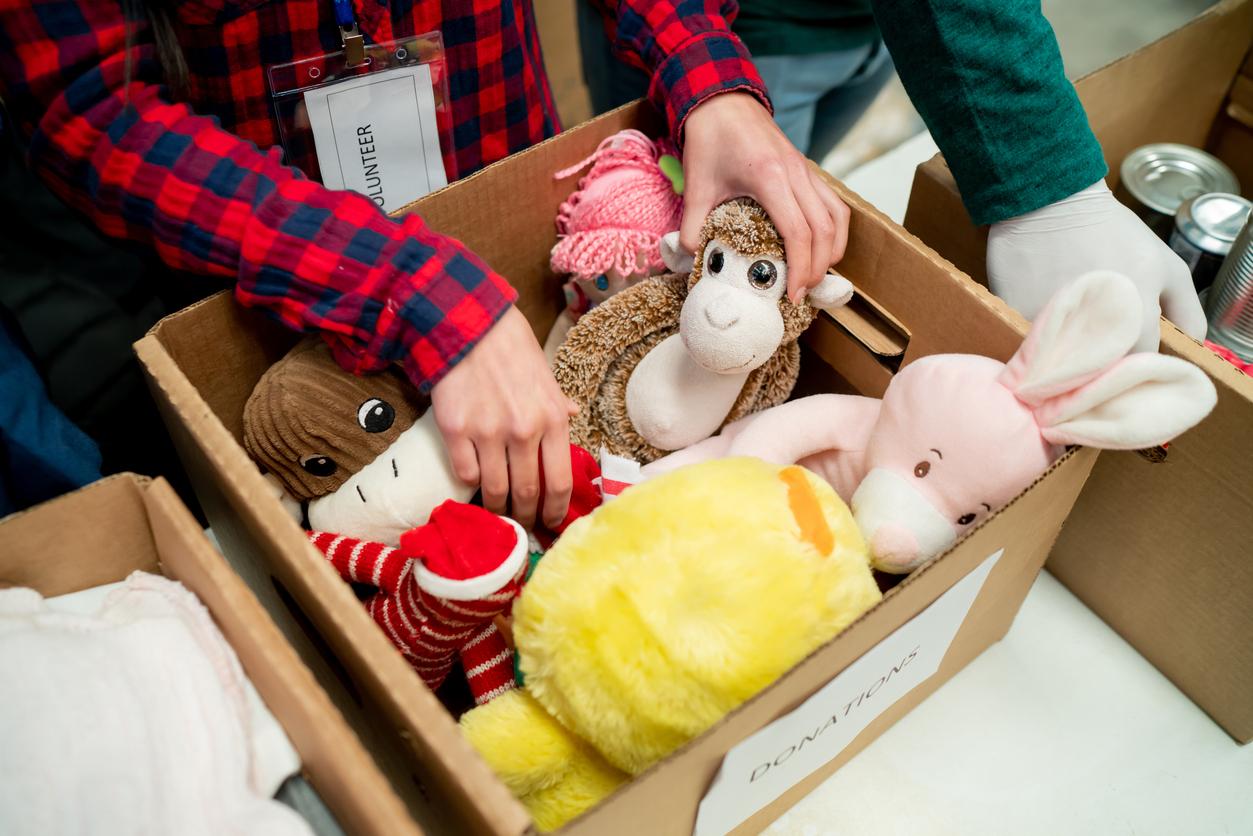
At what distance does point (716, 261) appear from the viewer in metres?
0.63

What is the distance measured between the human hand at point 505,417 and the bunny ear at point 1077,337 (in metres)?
0.28

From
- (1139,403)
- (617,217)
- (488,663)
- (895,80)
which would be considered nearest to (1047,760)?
(1139,403)

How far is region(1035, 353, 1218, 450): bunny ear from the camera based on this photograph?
0.48m

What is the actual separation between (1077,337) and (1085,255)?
0.22m

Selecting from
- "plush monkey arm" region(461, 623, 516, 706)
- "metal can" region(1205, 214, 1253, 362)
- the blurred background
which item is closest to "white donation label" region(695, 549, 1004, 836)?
"plush monkey arm" region(461, 623, 516, 706)

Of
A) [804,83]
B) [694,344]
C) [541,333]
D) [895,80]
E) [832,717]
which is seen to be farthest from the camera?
[895,80]

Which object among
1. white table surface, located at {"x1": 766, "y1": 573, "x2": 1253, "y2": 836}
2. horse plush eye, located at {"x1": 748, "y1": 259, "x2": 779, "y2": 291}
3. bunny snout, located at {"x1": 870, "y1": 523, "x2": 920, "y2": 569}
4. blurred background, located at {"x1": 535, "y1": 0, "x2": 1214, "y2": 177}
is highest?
horse plush eye, located at {"x1": 748, "y1": 259, "x2": 779, "y2": 291}

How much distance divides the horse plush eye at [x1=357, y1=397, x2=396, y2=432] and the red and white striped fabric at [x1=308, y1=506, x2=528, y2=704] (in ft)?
0.24

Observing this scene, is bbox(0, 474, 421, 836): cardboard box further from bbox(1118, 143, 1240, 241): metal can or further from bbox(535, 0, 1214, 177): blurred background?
bbox(535, 0, 1214, 177): blurred background

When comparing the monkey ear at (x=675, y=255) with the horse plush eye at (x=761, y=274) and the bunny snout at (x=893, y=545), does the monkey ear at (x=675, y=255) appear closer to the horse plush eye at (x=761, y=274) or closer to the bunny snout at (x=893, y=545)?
the horse plush eye at (x=761, y=274)

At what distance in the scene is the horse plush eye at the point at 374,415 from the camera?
0.59 m

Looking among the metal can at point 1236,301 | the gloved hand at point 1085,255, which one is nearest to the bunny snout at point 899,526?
the gloved hand at point 1085,255

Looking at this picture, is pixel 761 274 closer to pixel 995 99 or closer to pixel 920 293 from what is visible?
pixel 920 293

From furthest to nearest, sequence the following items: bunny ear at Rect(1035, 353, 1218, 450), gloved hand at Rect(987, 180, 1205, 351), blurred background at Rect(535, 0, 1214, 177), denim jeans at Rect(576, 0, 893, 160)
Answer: blurred background at Rect(535, 0, 1214, 177)
denim jeans at Rect(576, 0, 893, 160)
gloved hand at Rect(987, 180, 1205, 351)
bunny ear at Rect(1035, 353, 1218, 450)
